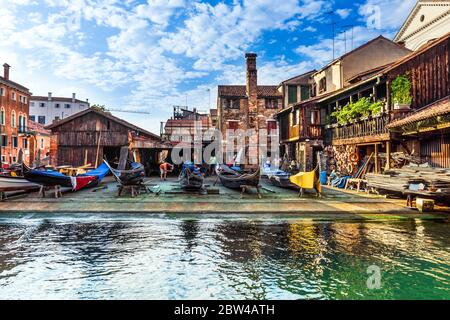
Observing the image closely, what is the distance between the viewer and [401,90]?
15.9 meters

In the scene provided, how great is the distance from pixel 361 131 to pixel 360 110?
1281 millimetres

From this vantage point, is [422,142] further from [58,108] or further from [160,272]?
[58,108]

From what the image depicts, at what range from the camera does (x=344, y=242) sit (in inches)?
316

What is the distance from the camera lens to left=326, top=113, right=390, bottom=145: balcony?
53.0 feet

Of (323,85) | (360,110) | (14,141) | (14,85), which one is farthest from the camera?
(14,141)

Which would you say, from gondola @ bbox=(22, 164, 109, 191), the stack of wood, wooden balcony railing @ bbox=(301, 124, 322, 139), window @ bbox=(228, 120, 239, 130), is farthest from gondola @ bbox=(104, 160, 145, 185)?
window @ bbox=(228, 120, 239, 130)

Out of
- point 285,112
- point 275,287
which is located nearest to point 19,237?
point 275,287

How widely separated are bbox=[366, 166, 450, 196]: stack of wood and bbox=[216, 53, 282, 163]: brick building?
2076 centimetres

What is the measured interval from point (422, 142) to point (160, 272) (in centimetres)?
1460

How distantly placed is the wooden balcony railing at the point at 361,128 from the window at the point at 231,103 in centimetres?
1496

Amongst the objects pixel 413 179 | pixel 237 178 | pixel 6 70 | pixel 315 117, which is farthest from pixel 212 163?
pixel 6 70

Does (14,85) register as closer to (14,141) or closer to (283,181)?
(14,141)

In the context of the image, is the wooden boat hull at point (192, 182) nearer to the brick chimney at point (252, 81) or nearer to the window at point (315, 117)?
the window at point (315, 117)

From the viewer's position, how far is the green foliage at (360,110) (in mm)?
16859
